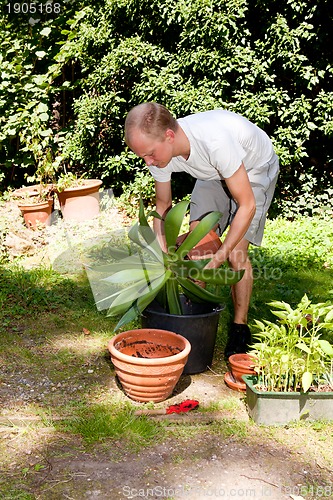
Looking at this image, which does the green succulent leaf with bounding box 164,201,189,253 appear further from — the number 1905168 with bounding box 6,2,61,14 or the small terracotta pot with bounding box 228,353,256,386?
the number 1905168 with bounding box 6,2,61,14

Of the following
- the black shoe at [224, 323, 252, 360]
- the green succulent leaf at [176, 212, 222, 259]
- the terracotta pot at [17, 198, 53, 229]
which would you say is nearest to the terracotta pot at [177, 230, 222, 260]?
the green succulent leaf at [176, 212, 222, 259]

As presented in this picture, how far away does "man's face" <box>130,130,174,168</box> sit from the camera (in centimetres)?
273

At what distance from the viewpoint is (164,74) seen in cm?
669

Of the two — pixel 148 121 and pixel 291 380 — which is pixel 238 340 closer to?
pixel 291 380

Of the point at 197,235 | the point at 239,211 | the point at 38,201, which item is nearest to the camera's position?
the point at 239,211

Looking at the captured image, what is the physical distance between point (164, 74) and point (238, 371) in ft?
15.1

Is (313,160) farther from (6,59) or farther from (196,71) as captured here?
(6,59)

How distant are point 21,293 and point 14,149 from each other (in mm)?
4373

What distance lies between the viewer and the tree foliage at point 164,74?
6434mm

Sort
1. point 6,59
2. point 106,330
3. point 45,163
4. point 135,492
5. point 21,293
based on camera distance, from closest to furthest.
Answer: point 135,492, point 106,330, point 21,293, point 45,163, point 6,59

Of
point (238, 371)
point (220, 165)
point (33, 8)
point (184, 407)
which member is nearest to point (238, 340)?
point (238, 371)

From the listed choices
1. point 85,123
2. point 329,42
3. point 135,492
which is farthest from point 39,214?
point 135,492

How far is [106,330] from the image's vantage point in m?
3.73

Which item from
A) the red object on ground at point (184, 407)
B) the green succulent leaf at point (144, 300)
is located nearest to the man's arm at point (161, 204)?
the green succulent leaf at point (144, 300)
